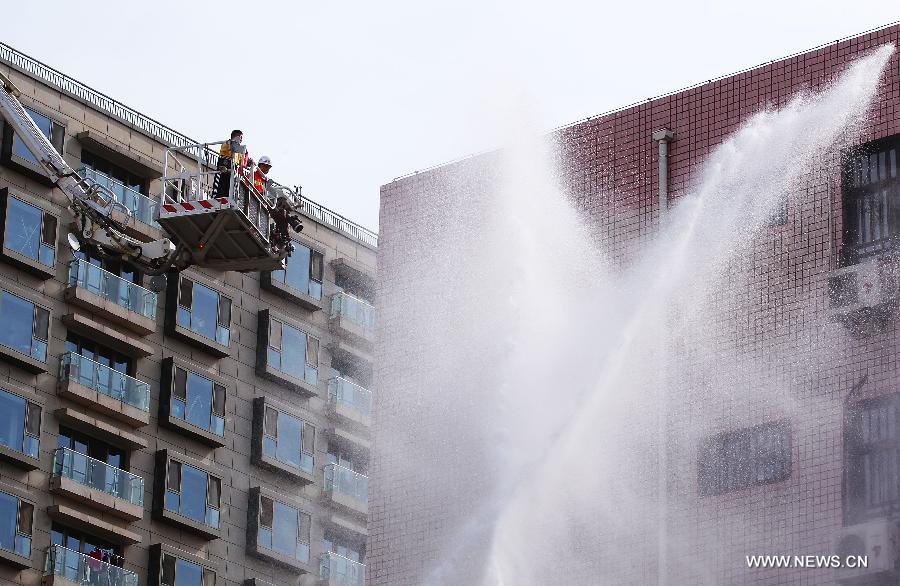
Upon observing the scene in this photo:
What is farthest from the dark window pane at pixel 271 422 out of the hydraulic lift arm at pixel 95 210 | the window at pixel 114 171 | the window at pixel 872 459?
the window at pixel 872 459

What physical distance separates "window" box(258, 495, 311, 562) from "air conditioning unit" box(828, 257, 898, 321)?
35.8 m

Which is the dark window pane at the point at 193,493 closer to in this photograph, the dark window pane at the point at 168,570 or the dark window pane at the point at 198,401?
the dark window pane at the point at 198,401

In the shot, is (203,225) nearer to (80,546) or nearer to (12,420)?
(12,420)

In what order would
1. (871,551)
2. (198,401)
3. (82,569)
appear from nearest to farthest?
(871,551) < (82,569) < (198,401)

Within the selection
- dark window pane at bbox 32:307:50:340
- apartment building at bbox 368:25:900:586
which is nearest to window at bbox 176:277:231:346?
dark window pane at bbox 32:307:50:340

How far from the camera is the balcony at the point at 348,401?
92750 millimetres

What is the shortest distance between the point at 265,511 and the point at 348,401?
700 cm

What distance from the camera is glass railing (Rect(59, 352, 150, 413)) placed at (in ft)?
269

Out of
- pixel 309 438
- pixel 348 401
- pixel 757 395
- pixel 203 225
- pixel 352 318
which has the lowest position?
pixel 757 395

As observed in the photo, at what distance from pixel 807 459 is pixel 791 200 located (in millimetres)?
6756

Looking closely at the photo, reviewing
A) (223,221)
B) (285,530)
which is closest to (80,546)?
(285,530)

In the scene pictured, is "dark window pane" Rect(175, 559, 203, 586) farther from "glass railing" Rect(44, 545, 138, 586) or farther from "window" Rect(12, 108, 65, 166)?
"window" Rect(12, 108, 65, 166)

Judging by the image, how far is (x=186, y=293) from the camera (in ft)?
288

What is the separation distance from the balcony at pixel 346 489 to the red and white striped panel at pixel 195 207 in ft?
122
